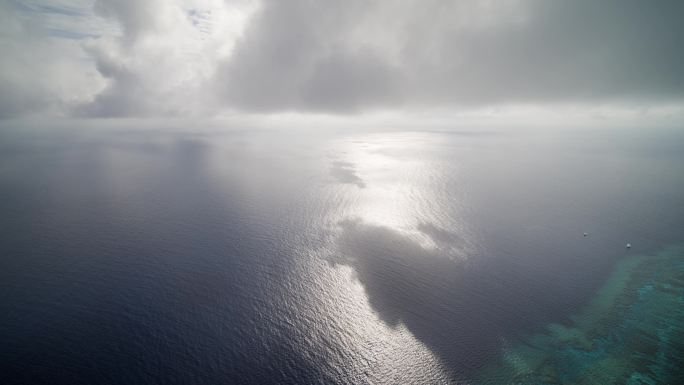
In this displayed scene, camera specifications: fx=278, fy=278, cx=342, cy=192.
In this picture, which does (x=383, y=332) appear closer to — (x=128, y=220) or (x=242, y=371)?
(x=242, y=371)

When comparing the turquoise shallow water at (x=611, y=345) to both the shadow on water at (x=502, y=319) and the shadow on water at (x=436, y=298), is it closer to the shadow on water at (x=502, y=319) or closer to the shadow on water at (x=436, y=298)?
the shadow on water at (x=502, y=319)

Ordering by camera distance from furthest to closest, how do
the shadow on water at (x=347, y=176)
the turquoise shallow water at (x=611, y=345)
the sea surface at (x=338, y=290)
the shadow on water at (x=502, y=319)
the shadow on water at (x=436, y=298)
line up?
the shadow on water at (x=347, y=176)
the shadow on water at (x=436, y=298)
the shadow on water at (x=502, y=319)
the sea surface at (x=338, y=290)
the turquoise shallow water at (x=611, y=345)

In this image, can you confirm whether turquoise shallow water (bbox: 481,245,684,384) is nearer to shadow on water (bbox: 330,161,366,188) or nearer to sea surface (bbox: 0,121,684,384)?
sea surface (bbox: 0,121,684,384)

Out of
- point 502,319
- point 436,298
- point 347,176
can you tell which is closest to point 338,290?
point 436,298

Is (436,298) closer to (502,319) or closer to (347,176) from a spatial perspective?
(502,319)

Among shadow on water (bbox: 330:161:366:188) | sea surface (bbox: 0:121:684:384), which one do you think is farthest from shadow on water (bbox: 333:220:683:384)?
shadow on water (bbox: 330:161:366:188)

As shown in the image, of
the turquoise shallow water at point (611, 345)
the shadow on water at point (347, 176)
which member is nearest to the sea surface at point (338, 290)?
the turquoise shallow water at point (611, 345)
